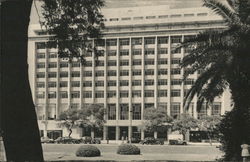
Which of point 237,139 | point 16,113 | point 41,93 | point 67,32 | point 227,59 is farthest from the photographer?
point 41,93

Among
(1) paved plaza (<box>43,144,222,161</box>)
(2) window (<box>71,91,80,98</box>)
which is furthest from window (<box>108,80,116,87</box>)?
(1) paved plaza (<box>43,144,222,161</box>)

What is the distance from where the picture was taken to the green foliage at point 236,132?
76.7 ft

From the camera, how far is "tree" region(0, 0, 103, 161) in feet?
46.3

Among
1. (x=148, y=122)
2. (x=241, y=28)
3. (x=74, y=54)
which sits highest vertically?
(x=241, y=28)

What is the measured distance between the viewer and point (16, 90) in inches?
559

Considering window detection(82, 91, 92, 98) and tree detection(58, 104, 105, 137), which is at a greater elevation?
window detection(82, 91, 92, 98)

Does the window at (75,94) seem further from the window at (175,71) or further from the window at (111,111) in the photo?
the window at (175,71)

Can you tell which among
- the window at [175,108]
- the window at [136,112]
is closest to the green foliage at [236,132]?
the window at [175,108]

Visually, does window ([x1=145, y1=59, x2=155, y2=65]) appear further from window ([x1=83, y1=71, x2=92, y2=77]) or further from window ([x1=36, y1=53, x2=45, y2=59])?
window ([x1=36, y1=53, x2=45, y2=59])

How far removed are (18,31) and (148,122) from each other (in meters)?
74.2

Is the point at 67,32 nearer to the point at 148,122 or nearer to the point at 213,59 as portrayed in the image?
the point at 213,59

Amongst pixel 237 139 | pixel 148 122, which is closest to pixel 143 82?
pixel 148 122

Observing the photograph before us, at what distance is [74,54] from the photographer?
18.3 metres

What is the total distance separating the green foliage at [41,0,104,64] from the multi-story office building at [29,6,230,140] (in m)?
81.0
